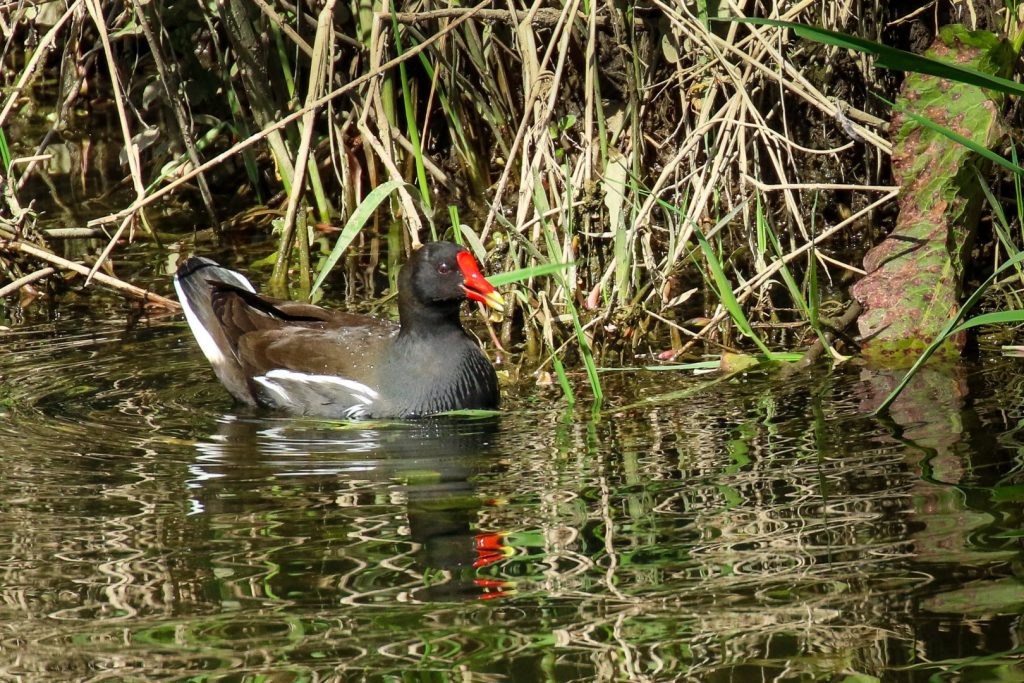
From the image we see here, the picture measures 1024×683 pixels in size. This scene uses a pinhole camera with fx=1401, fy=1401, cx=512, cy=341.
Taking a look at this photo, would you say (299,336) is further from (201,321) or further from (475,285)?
(475,285)

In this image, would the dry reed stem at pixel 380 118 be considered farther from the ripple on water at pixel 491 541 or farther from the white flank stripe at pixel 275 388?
the ripple on water at pixel 491 541

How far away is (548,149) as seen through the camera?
4199mm

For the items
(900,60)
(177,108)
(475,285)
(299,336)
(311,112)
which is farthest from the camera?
(177,108)

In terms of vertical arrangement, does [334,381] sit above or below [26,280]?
below

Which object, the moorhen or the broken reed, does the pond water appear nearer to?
the moorhen

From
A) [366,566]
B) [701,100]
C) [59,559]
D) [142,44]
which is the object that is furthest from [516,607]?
[142,44]

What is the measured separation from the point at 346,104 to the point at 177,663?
12.7 feet

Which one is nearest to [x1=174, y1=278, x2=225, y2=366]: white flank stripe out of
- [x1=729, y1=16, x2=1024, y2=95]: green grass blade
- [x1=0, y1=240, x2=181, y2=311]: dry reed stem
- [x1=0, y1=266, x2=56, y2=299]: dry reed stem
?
[x1=0, y1=240, x2=181, y2=311]: dry reed stem

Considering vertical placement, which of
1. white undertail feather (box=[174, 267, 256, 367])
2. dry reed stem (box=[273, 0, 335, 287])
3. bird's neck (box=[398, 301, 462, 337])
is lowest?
bird's neck (box=[398, 301, 462, 337])

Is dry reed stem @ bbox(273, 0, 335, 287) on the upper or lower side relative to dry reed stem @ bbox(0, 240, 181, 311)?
upper

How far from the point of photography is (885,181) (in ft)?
18.2

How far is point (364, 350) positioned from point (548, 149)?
0.88m

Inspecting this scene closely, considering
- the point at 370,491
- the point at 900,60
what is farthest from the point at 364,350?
the point at 900,60

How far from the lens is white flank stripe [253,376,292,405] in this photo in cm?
443
